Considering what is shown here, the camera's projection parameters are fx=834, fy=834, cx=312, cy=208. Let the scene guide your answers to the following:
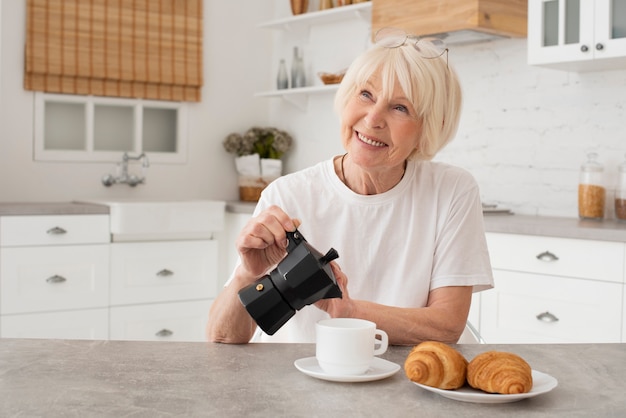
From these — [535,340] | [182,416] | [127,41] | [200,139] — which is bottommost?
[535,340]

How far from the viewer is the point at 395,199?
1867 millimetres

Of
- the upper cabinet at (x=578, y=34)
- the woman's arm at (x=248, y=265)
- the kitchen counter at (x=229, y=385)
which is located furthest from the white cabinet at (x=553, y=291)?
the woman's arm at (x=248, y=265)

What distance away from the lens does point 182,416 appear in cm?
99

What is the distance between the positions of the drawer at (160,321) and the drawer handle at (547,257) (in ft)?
6.12

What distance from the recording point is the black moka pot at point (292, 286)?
1228 millimetres

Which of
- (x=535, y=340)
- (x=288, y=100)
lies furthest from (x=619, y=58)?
(x=288, y=100)

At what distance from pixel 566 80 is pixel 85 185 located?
2.53m

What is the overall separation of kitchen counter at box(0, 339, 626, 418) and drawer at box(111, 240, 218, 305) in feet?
8.53

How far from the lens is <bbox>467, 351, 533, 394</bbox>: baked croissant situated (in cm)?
107

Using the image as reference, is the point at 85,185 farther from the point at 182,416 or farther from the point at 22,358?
the point at 182,416

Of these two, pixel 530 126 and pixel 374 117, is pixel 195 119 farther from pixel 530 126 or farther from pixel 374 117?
pixel 374 117

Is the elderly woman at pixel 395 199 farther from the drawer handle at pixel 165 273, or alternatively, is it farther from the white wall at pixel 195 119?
the white wall at pixel 195 119

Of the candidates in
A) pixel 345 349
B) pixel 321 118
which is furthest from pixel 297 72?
pixel 345 349

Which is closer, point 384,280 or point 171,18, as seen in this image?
point 384,280
